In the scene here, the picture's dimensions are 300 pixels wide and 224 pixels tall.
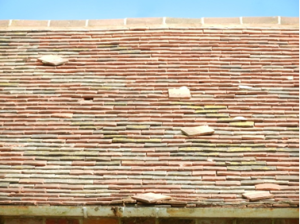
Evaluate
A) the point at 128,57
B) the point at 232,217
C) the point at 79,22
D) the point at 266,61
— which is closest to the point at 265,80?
the point at 266,61

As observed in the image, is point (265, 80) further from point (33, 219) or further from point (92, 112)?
point (33, 219)

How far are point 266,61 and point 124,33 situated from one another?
249 cm

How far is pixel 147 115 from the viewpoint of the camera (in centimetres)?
759

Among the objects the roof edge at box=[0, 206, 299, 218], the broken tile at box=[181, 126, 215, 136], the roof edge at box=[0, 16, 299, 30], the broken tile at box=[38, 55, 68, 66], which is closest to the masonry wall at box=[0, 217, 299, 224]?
the roof edge at box=[0, 206, 299, 218]

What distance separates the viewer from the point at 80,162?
682 cm

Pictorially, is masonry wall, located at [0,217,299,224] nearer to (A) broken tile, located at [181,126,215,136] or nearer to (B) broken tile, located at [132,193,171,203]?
(B) broken tile, located at [132,193,171,203]

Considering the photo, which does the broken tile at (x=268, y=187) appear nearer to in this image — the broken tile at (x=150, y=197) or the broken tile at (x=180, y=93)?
the broken tile at (x=150, y=197)

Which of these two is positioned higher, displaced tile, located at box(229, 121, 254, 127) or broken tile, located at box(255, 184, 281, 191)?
displaced tile, located at box(229, 121, 254, 127)

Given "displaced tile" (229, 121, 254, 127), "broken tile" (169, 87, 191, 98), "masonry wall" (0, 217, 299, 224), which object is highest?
"broken tile" (169, 87, 191, 98)

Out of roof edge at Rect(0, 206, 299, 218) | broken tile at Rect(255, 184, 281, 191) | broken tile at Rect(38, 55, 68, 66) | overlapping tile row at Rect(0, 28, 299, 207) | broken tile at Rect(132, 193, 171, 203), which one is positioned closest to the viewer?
roof edge at Rect(0, 206, 299, 218)

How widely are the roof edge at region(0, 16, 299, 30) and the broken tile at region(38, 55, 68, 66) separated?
982mm

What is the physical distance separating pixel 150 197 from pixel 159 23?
4.30 m

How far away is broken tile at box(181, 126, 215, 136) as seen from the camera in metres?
7.23

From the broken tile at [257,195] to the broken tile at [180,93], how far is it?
216 centimetres
